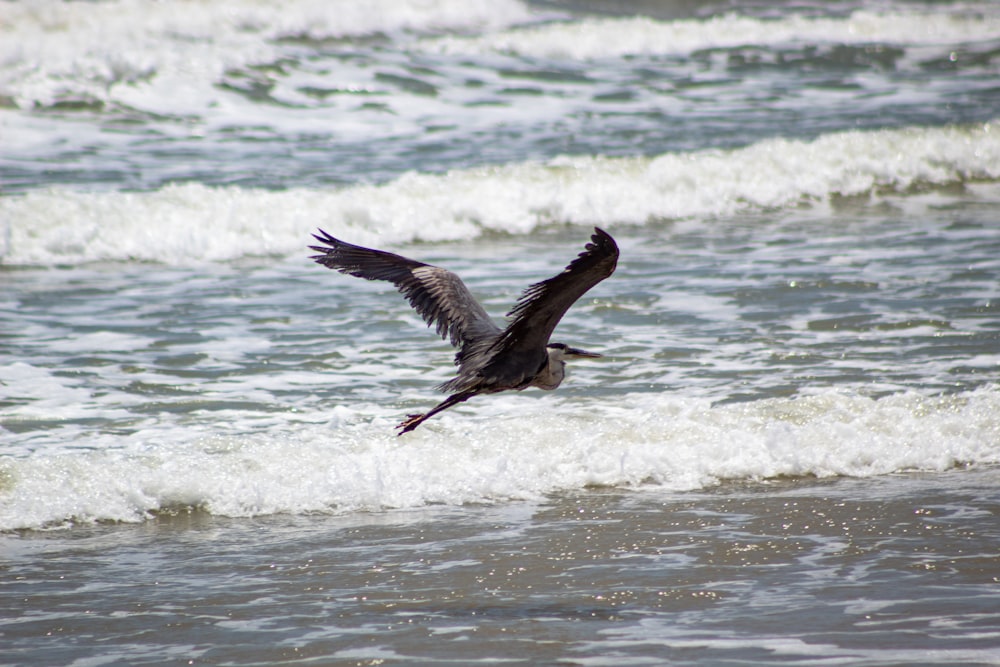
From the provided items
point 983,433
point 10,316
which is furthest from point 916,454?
point 10,316

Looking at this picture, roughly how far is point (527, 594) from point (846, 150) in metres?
10.6

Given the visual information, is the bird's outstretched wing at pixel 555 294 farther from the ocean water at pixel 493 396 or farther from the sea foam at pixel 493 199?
the sea foam at pixel 493 199

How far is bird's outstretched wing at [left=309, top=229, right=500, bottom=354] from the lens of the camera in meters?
5.36

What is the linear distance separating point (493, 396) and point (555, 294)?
274 centimetres

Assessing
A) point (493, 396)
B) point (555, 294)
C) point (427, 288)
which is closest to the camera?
point (555, 294)

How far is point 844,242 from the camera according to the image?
1078 cm

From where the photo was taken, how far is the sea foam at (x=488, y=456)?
222 inches

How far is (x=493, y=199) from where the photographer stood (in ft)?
39.9

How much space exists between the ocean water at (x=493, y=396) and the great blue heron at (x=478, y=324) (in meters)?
0.68

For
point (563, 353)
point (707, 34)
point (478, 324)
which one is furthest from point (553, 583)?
point (707, 34)

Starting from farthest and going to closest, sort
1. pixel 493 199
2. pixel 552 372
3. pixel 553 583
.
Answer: pixel 493 199, pixel 552 372, pixel 553 583

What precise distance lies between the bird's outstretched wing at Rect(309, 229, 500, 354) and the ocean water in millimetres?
870

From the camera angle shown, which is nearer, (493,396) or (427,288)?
(427,288)

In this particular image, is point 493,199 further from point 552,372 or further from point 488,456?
point 552,372
